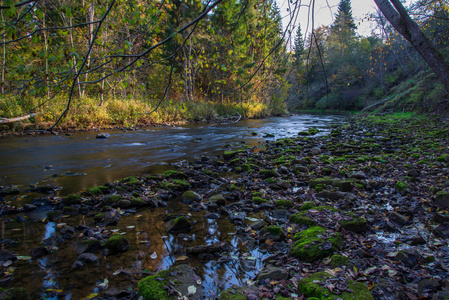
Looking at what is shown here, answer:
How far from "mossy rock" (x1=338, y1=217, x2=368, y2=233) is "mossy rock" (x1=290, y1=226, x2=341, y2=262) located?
30cm

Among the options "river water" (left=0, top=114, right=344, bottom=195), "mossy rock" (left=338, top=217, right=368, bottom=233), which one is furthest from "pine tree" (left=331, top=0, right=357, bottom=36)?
"river water" (left=0, top=114, right=344, bottom=195)

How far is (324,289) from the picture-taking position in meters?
2.30

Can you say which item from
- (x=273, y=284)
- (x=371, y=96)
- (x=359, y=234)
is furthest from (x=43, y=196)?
(x=371, y=96)

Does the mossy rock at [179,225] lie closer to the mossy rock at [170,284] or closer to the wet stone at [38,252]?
the mossy rock at [170,284]

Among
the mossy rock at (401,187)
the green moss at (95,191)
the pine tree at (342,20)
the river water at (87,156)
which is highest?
the pine tree at (342,20)

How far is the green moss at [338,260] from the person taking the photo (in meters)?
2.76

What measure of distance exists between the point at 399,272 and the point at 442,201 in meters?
2.19

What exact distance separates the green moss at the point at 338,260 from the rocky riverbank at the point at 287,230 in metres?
0.02

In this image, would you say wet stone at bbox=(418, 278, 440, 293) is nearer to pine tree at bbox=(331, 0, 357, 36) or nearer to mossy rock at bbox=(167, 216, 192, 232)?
mossy rock at bbox=(167, 216, 192, 232)

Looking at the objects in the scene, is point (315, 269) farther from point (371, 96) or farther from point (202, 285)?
point (371, 96)

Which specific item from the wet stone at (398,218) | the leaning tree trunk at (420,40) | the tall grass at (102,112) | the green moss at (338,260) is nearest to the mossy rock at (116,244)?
the green moss at (338,260)

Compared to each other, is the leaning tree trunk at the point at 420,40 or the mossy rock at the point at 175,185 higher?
the leaning tree trunk at the point at 420,40

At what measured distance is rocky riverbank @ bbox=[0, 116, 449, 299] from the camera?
2514 mm

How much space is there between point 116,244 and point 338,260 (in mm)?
2673
